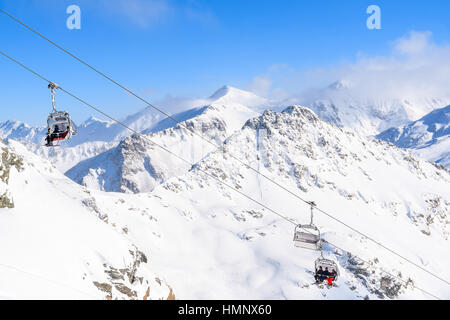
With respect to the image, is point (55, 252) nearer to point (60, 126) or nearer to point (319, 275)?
point (60, 126)

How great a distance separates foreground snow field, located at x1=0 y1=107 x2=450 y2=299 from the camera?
1655 inches

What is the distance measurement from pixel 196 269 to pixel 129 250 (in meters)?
53.3

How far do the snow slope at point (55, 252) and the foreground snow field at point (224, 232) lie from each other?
213mm

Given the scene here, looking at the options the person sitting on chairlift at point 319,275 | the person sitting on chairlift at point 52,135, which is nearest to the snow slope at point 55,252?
the person sitting on chairlift at point 52,135

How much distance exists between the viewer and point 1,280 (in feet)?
81.0

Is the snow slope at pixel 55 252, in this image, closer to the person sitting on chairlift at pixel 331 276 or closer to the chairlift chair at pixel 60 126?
the chairlift chair at pixel 60 126

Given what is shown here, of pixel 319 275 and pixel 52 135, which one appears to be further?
pixel 319 275

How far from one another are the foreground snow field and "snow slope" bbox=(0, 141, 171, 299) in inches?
8.4

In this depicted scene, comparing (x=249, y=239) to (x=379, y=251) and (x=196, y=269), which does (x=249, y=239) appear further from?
(x=379, y=251)

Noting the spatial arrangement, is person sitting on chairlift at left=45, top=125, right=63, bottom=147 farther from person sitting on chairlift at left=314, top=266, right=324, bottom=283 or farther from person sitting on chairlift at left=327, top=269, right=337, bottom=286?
person sitting on chairlift at left=327, top=269, right=337, bottom=286

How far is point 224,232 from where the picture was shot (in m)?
135

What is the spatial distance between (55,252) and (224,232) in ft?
322

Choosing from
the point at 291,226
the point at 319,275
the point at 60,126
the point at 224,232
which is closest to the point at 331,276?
the point at 319,275
